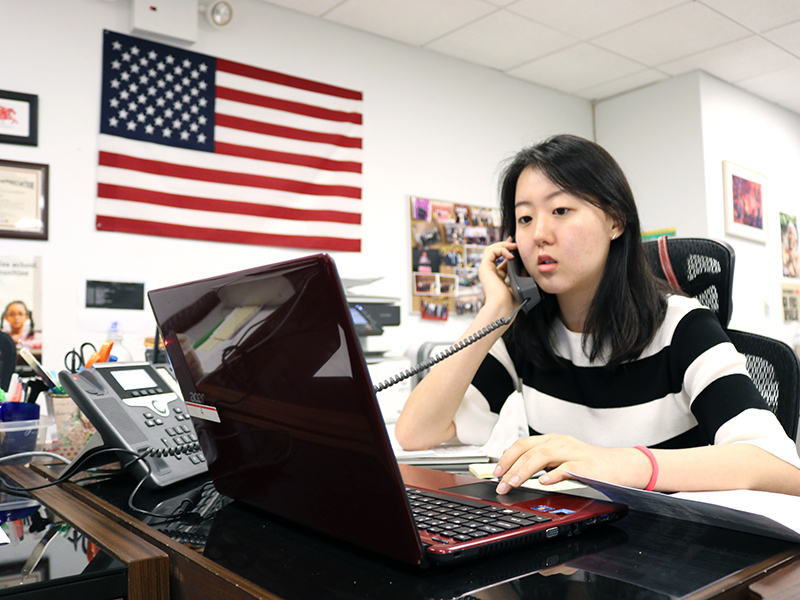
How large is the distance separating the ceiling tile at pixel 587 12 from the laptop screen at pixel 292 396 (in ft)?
10.2

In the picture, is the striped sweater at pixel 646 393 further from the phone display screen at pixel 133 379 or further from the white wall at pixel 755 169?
the white wall at pixel 755 169

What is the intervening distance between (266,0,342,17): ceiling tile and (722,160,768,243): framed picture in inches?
107

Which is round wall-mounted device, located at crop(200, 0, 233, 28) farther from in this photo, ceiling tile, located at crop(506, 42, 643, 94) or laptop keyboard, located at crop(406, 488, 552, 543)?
laptop keyboard, located at crop(406, 488, 552, 543)

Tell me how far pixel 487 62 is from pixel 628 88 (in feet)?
3.70

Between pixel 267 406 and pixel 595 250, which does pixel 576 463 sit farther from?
pixel 595 250

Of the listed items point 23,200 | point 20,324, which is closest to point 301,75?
point 23,200

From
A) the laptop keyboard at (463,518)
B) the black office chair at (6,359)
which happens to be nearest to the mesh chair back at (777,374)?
the laptop keyboard at (463,518)

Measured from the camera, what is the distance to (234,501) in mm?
797

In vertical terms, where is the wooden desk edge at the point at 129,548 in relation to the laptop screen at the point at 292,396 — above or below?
below

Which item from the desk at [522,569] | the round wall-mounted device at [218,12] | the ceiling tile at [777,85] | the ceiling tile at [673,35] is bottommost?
the desk at [522,569]

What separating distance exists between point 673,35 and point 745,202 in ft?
4.64

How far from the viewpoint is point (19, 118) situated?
260 cm

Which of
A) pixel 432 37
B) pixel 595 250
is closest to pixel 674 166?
pixel 432 37

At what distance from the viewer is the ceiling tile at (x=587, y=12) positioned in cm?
331
